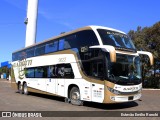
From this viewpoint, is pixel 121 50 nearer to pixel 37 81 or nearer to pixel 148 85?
pixel 37 81

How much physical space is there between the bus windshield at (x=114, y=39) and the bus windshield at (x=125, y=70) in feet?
2.37

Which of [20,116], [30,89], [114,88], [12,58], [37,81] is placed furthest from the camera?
[12,58]

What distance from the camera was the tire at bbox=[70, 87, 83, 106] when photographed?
15309mm

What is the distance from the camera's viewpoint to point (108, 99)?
43.8 feet

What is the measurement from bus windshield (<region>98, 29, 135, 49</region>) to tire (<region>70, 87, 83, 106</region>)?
329 cm

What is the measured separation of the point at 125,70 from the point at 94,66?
1.50 metres

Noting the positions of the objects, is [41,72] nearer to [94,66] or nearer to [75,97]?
[75,97]

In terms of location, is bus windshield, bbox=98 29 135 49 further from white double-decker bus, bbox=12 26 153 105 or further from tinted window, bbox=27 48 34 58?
tinted window, bbox=27 48 34 58

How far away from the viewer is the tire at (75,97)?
15309 millimetres

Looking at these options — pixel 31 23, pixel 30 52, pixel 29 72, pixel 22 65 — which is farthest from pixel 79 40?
pixel 31 23

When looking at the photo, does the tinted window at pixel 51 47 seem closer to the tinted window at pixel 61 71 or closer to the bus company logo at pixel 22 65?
the tinted window at pixel 61 71

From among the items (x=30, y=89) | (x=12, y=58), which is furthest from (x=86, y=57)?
(x=12, y=58)

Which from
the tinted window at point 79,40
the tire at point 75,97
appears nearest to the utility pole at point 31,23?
the tinted window at point 79,40

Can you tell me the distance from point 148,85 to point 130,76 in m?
21.7
